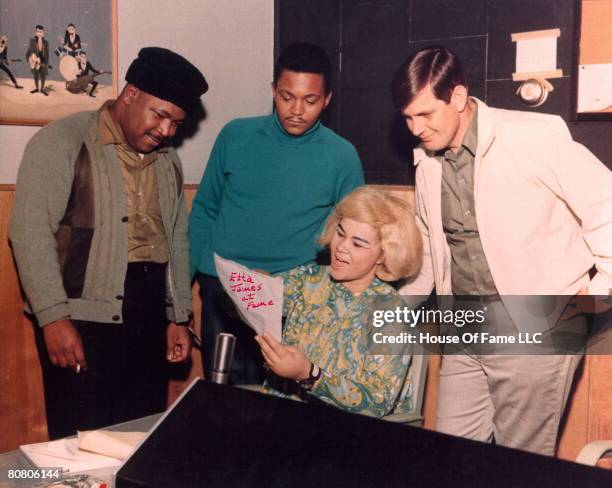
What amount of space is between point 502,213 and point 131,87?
0.94 metres

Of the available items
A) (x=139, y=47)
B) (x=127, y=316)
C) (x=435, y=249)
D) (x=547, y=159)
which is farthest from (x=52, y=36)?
(x=547, y=159)

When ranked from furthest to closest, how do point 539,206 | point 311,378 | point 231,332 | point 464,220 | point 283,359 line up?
point 231,332
point 464,220
point 539,206
point 311,378
point 283,359

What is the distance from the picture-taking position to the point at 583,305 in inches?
57.0

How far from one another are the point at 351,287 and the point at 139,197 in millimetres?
615

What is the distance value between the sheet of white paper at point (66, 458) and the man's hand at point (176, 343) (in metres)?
0.91

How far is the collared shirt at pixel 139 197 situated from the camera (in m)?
1.66

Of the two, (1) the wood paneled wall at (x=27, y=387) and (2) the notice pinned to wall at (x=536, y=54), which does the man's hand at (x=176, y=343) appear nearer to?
(1) the wood paneled wall at (x=27, y=387)

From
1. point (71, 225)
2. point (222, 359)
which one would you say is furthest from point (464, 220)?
point (71, 225)

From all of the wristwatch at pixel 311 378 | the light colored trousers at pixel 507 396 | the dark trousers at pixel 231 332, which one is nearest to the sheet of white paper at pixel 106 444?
the wristwatch at pixel 311 378

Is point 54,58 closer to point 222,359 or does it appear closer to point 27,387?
point 27,387

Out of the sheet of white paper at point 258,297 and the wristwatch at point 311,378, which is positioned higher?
the sheet of white paper at point 258,297

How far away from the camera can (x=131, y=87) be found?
1653mm

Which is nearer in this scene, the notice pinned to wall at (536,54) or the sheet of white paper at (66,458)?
the sheet of white paper at (66,458)

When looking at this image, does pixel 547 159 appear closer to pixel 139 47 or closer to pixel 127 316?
pixel 127 316
